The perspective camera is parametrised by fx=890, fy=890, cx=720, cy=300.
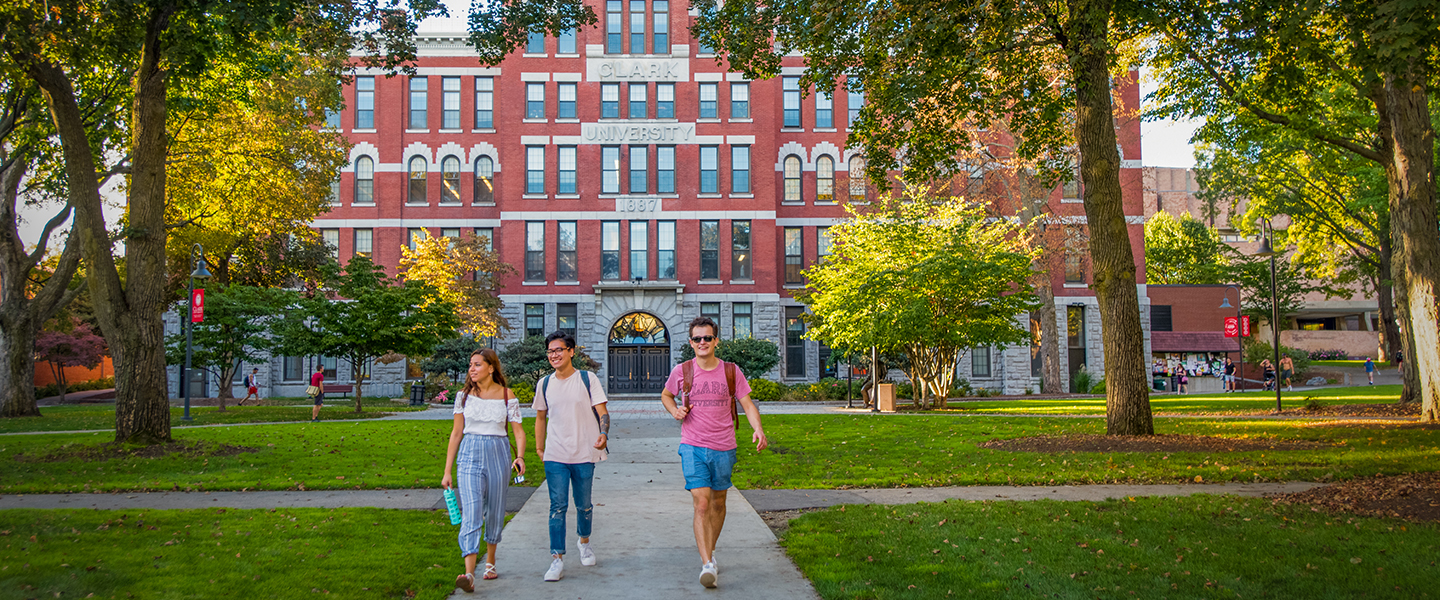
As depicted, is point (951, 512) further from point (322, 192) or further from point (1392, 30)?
point (322, 192)

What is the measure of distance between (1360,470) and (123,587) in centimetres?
1326

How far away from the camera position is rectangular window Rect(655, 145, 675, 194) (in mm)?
38312

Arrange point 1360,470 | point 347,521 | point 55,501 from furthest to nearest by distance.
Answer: point 1360,470 < point 55,501 < point 347,521

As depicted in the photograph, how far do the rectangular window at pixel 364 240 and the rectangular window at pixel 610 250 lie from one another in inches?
427

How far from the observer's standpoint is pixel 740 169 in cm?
3869

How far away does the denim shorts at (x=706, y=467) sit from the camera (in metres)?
6.19

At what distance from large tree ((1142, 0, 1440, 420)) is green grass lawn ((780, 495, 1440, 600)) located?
19.7 feet

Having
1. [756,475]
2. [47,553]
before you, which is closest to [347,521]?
[47,553]

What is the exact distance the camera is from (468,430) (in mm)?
6320

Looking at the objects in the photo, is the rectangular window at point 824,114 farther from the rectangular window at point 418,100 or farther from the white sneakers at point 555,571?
the white sneakers at point 555,571

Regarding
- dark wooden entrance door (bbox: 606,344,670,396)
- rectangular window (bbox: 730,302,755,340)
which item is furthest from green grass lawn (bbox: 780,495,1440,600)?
dark wooden entrance door (bbox: 606,344,670,396)

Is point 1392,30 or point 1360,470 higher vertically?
point 1392,30

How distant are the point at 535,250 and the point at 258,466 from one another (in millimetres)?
26034

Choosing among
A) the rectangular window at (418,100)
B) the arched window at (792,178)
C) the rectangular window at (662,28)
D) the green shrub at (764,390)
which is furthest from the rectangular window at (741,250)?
the rectangular window at (418,100)
